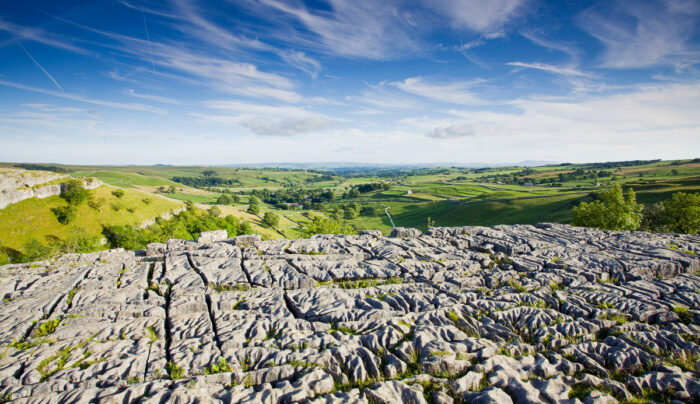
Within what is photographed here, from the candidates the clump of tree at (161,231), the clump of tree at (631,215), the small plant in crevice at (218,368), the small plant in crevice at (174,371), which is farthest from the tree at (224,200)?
the small plant in crevice at (218,368)

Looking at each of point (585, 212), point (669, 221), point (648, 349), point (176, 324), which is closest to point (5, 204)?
point (176, 324)

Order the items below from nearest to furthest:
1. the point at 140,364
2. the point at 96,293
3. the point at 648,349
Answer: the point at 140,364, the point at 648,349, the point at 96,293

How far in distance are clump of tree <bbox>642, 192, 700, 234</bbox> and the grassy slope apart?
12527cm

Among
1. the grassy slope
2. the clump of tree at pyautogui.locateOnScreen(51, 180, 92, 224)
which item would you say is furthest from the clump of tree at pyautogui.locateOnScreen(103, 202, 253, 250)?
the clump of tree at pyautogui.locateOnScreen(51, 180, 92, 224)

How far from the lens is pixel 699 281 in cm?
1683

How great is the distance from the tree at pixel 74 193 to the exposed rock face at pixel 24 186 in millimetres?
2584

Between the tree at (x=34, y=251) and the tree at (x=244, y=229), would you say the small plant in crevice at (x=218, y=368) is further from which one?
the tree at (x=244, y=229)

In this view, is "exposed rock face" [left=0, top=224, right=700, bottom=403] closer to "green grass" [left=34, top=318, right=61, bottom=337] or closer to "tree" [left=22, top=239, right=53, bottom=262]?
"green grass" [left=34, top=318, right=61, bottom=337]

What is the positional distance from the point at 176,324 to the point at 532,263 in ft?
74.5

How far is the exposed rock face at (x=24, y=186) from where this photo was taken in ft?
239

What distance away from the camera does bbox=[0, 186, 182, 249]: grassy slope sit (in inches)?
2712

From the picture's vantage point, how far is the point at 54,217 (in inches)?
3002

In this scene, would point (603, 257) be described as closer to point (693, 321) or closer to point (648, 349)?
point (693, 321)

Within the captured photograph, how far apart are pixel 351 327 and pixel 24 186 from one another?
367 feet
